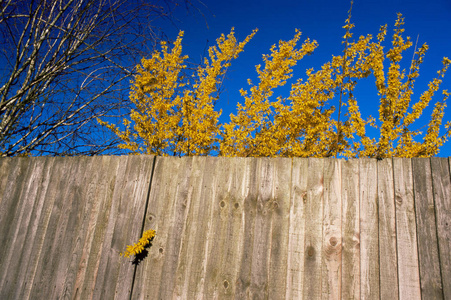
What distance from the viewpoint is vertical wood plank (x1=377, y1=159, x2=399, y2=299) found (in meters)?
1.71

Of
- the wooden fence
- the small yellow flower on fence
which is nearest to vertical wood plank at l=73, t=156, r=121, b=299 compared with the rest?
the wooden fence

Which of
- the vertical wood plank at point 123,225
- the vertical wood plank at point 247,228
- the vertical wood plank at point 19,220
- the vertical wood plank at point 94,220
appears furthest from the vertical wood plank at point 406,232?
the vertical wood plank at point 19,220

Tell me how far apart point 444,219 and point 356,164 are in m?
0.59

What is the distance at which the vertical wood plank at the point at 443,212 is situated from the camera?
1610 mm

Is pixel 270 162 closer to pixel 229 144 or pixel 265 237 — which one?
pixel 265 237

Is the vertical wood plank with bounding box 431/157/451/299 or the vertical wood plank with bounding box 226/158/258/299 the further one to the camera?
the vertical wood plank with bounding box 226/158/258/299

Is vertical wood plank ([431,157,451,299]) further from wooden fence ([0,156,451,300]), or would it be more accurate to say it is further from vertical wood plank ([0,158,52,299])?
vertical wood plank ([0,158,52,299])

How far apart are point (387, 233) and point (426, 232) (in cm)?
21

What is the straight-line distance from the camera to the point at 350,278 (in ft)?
5.86

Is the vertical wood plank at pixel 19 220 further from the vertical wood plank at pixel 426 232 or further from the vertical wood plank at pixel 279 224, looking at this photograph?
the vertical wood plank at pixel 426 232

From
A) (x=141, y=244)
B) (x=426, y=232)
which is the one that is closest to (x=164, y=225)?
(x=141, y=244)

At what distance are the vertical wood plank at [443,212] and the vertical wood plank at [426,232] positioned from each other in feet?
0.07

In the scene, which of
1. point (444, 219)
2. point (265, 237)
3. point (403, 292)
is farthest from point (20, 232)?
point (444, 219)

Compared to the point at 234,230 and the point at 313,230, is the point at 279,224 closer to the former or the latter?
the point at 313,230
